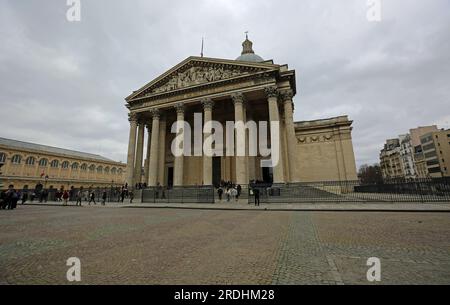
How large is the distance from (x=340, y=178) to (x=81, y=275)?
32.4 metres

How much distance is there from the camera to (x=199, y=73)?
90.5ft

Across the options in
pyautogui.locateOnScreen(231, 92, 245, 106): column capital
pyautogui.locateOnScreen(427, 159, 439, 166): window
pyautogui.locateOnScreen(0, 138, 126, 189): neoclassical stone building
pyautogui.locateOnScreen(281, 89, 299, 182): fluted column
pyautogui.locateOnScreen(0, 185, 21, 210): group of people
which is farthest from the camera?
pyautogui.locateOnScreen(427, 159, 439, 166): window

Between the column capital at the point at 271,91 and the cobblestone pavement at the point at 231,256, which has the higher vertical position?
the column capital at the point at 271,91

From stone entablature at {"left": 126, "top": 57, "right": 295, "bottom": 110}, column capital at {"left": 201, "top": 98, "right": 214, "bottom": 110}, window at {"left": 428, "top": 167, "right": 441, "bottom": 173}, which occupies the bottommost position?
window at {"left": 428, "top": 167, "right": 441, "bottom": 173}

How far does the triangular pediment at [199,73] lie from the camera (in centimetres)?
2486

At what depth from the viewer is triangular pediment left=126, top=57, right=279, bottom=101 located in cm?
2486

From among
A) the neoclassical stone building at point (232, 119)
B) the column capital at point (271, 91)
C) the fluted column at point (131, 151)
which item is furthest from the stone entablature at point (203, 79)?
the fluted column at point (131, 151)

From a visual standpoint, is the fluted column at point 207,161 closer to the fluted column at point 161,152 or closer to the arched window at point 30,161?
the fluted column at point 161,152

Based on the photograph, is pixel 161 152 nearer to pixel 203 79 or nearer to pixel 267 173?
pixel 203 79

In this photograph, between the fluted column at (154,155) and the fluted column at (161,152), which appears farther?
the fluted column at (161,152)

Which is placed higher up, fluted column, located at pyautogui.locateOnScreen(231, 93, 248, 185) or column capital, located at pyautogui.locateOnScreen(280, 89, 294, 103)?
column capital, located at pyautogui.locateOnScreen(280, 89, 294, 103)

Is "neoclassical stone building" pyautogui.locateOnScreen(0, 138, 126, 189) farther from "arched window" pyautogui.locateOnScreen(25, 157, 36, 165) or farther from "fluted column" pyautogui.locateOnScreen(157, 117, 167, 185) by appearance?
"fluted column" pyautogui.locateOnScreen(157, 117, 167, 185)

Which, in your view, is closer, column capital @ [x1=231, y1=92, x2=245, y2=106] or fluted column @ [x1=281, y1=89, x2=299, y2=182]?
fluted column @ [x1=281, y1=89, x2=299, y2=182]

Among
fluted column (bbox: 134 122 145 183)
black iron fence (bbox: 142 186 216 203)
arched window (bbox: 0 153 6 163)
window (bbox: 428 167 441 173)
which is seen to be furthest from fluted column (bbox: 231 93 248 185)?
window (bbox: 428 167 441 173)
